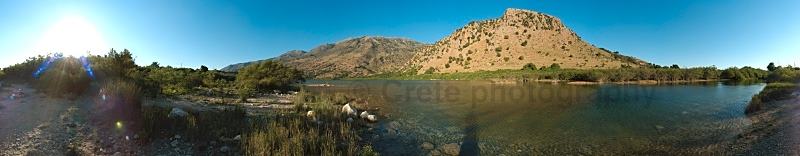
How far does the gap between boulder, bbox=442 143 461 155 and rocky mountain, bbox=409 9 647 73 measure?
323 feet

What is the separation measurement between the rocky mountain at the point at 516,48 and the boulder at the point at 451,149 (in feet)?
323

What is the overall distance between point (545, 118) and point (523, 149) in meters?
8.61

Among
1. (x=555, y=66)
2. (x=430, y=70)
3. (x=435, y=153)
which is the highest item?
(x=555, y=66)

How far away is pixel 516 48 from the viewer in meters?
123

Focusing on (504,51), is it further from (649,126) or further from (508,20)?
(649,126)

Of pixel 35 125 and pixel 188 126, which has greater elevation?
pixel 35 125

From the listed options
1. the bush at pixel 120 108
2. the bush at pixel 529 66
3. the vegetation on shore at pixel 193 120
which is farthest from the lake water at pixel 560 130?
the bush at pixel 529 66

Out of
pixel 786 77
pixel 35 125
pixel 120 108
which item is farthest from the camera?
pixel 786 77

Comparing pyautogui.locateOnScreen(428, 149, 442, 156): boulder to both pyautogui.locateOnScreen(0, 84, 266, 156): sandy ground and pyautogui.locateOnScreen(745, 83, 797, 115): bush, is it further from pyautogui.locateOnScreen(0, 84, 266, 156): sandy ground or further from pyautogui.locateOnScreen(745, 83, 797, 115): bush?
pyautogui.locateOnScreen(745, 83, 797, 115): bush

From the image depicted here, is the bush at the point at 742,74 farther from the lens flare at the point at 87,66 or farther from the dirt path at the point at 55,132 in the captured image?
the lens flare at the point at 87,66

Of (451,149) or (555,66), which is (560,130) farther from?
(555,66)

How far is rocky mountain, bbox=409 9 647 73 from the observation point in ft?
372

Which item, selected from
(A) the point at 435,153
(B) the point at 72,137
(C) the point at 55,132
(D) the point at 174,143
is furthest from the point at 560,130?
(C) the point at 55,132

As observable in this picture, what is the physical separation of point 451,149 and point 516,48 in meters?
115
